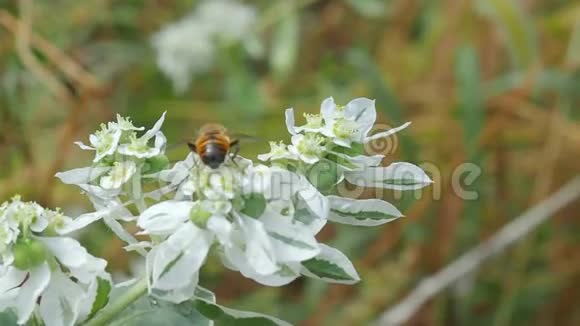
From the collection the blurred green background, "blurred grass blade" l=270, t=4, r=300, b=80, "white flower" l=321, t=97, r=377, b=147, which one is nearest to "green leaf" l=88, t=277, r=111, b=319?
"white flower" l=321, t=97, r=377, b=147

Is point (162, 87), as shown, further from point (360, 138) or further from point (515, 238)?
point (360, 138)

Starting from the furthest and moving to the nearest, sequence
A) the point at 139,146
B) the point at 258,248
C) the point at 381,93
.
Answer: the point at 381,93 → the point at 139,146 → the point at 258,248

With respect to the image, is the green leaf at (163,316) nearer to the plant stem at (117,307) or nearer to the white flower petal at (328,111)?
the plant stem at (117,307)

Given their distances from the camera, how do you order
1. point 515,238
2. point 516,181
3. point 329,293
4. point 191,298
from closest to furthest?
point 191,298 → point 515,238 → point 329,293 → point 516,181

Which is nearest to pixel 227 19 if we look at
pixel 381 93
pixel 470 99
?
pixel 381 93

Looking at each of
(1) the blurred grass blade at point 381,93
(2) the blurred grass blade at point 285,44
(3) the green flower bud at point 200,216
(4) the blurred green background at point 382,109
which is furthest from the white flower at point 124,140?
(2) the blurred grass blade at point 285,44

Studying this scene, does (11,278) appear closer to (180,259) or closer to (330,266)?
(180,259)

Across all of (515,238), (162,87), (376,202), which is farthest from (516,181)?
(376,202)

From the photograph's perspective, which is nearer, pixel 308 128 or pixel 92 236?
pixel 308 128
